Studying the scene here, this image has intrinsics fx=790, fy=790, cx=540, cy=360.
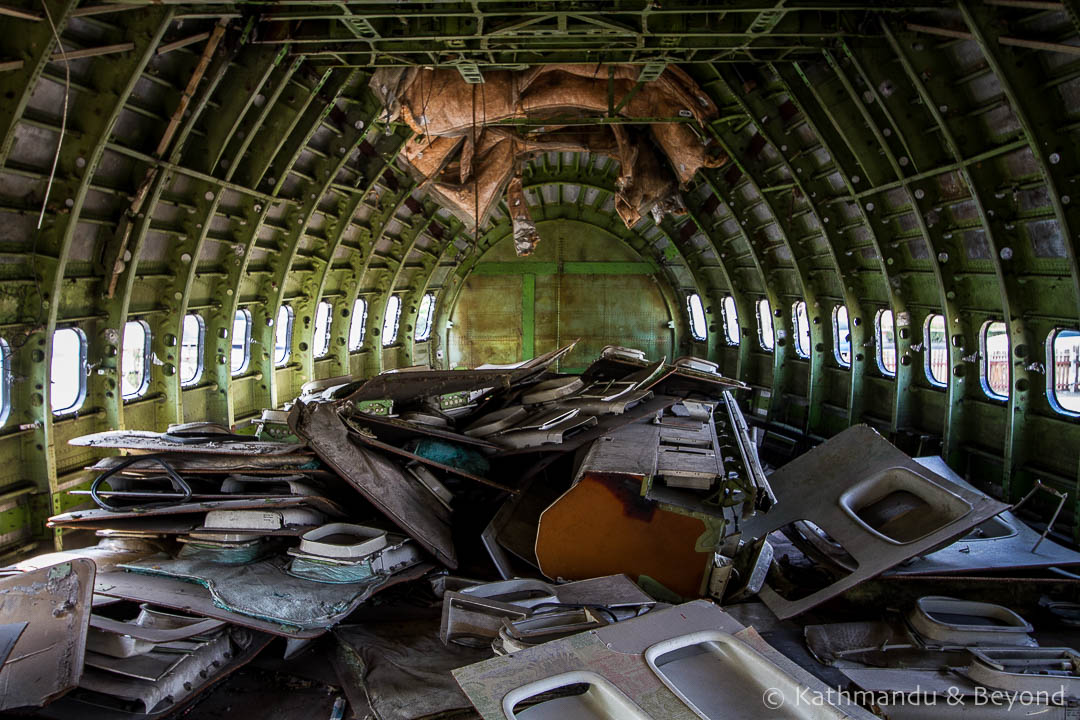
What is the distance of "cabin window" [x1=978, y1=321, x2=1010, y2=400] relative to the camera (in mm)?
10953

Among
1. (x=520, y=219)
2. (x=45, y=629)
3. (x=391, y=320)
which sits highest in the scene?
(x=520, y=219)

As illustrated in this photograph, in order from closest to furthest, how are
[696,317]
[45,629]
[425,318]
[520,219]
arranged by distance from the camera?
1. [45,629]
2. [520,219]
3. [696,317]
4. [425,318]

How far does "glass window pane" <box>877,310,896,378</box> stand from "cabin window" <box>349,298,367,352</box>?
36.9 ft

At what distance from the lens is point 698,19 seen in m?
9.31

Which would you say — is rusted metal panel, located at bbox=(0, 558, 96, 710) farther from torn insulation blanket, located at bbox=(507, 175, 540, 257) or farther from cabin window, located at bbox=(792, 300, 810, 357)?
cabin window, located at bbox=(792, 300, 810, 357)

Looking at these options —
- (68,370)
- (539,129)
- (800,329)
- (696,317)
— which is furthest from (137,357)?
(696,317)

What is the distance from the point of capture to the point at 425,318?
72.8 feet

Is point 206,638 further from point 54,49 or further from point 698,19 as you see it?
point 698,19

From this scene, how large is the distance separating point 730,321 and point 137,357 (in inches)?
527

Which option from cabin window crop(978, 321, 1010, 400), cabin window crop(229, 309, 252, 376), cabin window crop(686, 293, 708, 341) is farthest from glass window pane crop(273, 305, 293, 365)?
cabin window crop(978, 321, 1010, 400)

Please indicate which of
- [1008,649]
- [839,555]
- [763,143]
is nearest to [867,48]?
[763,143]

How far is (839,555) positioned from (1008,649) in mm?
1910

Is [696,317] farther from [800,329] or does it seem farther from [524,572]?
[524,572]

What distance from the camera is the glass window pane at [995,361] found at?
11.0 m
